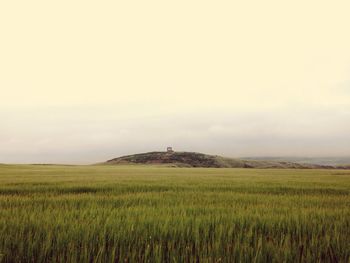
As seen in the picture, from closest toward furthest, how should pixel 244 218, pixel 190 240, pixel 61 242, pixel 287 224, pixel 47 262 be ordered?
pixel 47 262 → pixel 61 242 → pixel 190 240 → pixel 287 224 → pixel 244 218

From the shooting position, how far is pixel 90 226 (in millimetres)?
2430

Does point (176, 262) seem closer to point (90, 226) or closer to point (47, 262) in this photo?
point (47, 262)

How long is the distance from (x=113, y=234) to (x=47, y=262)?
0.70 meters

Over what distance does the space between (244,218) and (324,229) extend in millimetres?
908

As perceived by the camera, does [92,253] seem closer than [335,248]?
Yes

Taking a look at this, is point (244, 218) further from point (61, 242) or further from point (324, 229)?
point (61, 242)

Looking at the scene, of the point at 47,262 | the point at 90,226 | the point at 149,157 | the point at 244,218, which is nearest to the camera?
the point at 47,262

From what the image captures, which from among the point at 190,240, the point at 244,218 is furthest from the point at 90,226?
the point at 244,218

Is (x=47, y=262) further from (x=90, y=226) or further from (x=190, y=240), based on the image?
(x=190, y=240)

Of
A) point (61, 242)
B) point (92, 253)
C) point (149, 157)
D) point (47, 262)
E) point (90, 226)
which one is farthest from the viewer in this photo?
point (149, 157)

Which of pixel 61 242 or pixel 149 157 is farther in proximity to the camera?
pixel 149 157

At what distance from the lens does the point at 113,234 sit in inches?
88.0

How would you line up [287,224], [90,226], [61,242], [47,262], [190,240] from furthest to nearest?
[287,224]
[90,226]
[190,240]
[61,242]
[47,262]

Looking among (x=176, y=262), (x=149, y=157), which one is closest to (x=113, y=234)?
(x=176, y=262)
